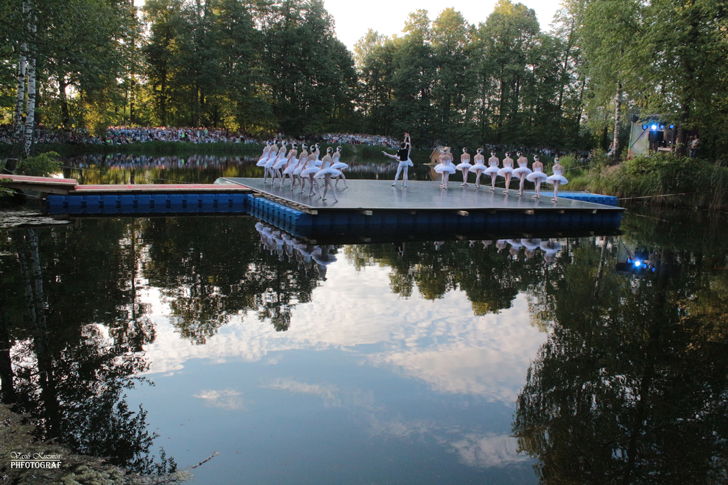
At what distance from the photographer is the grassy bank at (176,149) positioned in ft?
103

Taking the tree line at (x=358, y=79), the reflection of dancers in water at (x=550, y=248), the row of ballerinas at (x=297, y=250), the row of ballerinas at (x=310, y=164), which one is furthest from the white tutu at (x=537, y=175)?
the tree line at (x=358, y=79)

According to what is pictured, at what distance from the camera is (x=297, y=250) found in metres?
11.7

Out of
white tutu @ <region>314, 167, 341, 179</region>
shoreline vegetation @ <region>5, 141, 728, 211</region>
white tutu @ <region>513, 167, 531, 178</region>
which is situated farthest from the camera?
shoreline vegetation @ <region>5, 141, 728, 211</region>

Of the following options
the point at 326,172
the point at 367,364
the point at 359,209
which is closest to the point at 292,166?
the point at 326,172

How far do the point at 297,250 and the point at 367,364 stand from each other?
5954 millimetres

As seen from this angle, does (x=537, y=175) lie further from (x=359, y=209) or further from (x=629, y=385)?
(x=629, y=385)

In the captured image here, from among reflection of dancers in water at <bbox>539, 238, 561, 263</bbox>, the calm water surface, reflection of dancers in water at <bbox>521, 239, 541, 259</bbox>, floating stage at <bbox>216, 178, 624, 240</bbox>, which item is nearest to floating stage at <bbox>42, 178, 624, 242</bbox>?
floating stage at <bbox>216, 178, 624, 240</bbox>

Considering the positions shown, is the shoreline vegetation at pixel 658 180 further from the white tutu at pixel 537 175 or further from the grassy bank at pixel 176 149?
the white tutu at pixel 537 175

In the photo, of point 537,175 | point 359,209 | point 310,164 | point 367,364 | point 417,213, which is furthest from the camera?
point 537,175

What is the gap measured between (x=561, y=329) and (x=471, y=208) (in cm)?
852

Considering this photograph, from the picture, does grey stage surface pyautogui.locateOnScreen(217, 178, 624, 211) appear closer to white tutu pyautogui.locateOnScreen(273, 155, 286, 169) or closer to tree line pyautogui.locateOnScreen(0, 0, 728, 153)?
white tutu pyautogui.locateOnScreen(273, 155, 286, 169)

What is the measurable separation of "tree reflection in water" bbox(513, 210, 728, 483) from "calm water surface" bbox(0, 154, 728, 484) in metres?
0.02

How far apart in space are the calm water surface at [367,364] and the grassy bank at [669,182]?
1259 cm

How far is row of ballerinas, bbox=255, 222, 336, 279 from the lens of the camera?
34.8 feet
